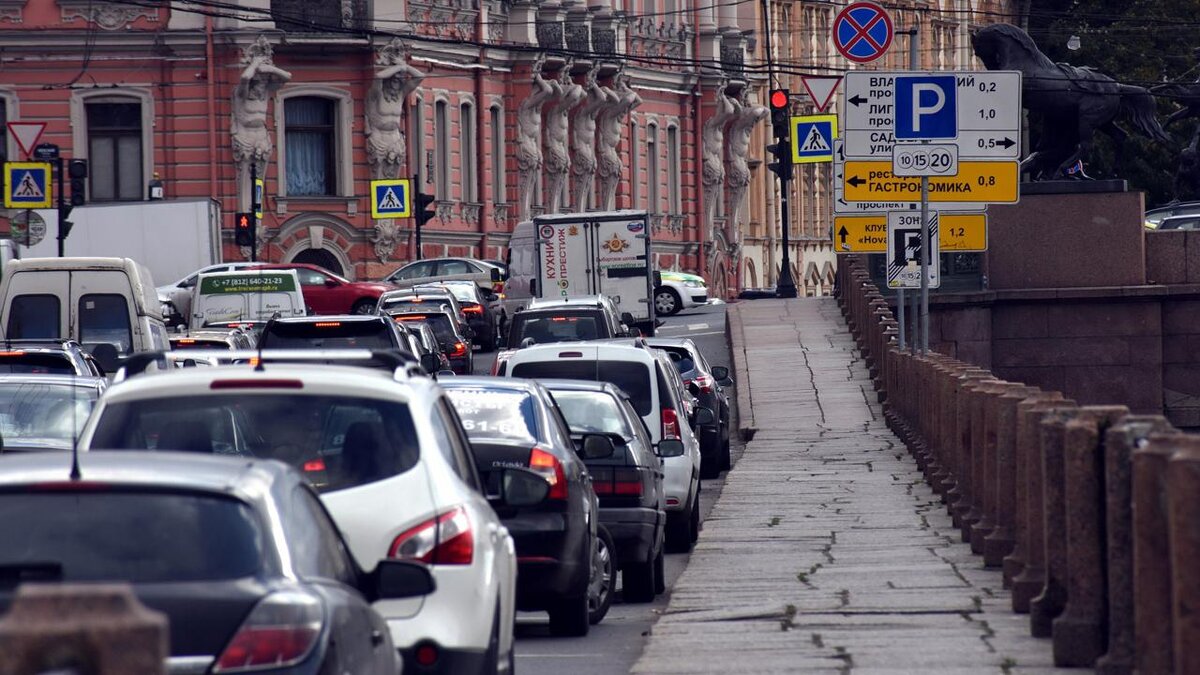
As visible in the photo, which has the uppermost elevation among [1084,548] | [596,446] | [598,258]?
[598,258]

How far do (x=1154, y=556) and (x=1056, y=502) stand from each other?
216cm

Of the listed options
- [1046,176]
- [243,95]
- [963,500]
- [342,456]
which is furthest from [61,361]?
[243,95]

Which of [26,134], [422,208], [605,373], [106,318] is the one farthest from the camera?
[422,208]

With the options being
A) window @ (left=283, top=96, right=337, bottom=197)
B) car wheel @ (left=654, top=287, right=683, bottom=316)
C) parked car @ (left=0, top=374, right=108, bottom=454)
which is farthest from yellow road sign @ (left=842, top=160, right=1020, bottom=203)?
window @ (left=283, top=96, right=337, bottom=197)

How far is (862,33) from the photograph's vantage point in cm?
3191

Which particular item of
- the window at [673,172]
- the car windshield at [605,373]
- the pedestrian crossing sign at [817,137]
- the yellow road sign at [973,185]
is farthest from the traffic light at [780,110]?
the car windshield at [605,373]

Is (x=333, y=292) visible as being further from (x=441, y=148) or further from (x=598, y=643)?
(x=598, y=643)

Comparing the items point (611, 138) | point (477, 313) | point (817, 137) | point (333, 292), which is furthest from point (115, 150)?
point (817, 137)

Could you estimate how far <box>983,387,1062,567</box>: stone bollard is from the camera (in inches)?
501

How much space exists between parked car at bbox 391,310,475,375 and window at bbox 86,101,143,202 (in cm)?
1996

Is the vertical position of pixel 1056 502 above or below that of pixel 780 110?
below

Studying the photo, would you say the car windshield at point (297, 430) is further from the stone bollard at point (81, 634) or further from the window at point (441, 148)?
the window at point (441, 148)

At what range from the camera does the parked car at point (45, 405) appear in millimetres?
15719

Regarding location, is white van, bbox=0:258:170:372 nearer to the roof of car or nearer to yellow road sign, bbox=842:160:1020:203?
yellow road sign, bbox=842:160:1020:203
